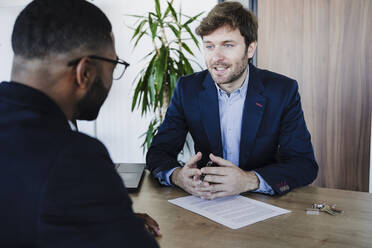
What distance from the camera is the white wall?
144 inches

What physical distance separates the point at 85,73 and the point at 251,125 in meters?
1.20

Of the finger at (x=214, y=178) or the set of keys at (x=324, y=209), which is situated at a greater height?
the finger at (x=214, y=178)

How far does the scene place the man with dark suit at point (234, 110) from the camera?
1.81 m

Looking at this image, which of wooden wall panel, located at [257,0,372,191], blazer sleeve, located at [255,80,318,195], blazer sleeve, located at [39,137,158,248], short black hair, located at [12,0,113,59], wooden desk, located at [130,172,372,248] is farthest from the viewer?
wooden wall panel, located at [257,0,372,191]

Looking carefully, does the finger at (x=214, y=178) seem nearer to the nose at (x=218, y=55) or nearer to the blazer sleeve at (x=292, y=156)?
the blazer sleeve at (x=292, y=156)

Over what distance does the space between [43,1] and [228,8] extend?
1324 millimetres

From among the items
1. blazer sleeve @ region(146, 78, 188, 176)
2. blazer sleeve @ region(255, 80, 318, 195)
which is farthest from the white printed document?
blazer sleeve @ region(146, 78, 188, 176)

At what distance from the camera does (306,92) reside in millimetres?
3018

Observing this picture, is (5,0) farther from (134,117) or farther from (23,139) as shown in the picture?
(23,139)

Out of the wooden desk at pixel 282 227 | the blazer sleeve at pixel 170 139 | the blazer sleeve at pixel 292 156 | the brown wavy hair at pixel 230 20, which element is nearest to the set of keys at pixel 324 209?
the wooden desk at pixel 282 227

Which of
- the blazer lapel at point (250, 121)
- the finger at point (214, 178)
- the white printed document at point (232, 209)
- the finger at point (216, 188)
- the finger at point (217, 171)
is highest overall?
the blazer lapel at point (250, 121)

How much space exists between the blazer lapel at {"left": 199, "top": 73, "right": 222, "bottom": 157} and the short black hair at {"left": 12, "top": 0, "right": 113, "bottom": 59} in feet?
3.84

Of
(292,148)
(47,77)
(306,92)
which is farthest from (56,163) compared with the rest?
(306,92)

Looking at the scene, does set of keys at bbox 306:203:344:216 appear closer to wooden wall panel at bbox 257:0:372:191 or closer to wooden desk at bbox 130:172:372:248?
wooden desk at bbox 130:172:372:248
